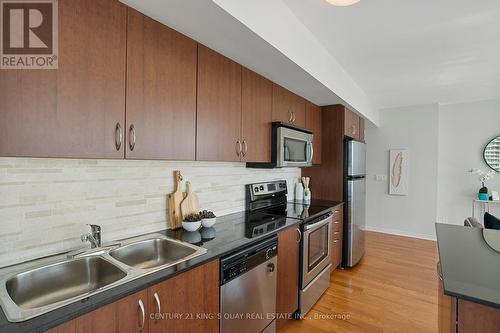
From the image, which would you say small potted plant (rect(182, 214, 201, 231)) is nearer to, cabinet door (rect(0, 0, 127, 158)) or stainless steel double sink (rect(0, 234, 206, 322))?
stainless steel double sink (rect(0, 234, 206, 322))

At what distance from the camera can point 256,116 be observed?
2.14 m

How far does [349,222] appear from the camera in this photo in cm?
323

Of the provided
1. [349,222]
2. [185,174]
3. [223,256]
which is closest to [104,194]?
[185,174]

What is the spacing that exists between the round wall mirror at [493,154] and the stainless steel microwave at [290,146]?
353 cm

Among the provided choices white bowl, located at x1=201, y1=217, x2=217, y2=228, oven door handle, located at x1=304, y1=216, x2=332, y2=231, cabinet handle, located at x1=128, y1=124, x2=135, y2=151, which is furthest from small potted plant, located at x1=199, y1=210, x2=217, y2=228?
oven door handle, located at x1=304, y1=216, x2=332, y2=231

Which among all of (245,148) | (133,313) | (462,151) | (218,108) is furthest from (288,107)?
(462,151)

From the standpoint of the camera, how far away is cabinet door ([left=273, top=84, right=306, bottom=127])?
95.3 inches

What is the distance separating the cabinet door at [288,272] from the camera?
6.32 feet

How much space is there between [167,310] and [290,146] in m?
1.80

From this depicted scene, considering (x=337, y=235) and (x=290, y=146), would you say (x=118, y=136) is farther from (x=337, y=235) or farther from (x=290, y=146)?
(x=337, y=235)

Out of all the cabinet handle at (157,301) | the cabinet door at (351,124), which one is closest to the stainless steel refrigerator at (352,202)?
the cabinet door at (351,124)

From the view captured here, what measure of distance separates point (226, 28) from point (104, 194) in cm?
120

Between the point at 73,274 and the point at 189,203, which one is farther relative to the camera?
the point at 189,203

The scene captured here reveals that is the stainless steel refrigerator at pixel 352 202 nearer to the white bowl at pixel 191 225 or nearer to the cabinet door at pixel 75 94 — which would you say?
the white bowl at pixel 191 225
